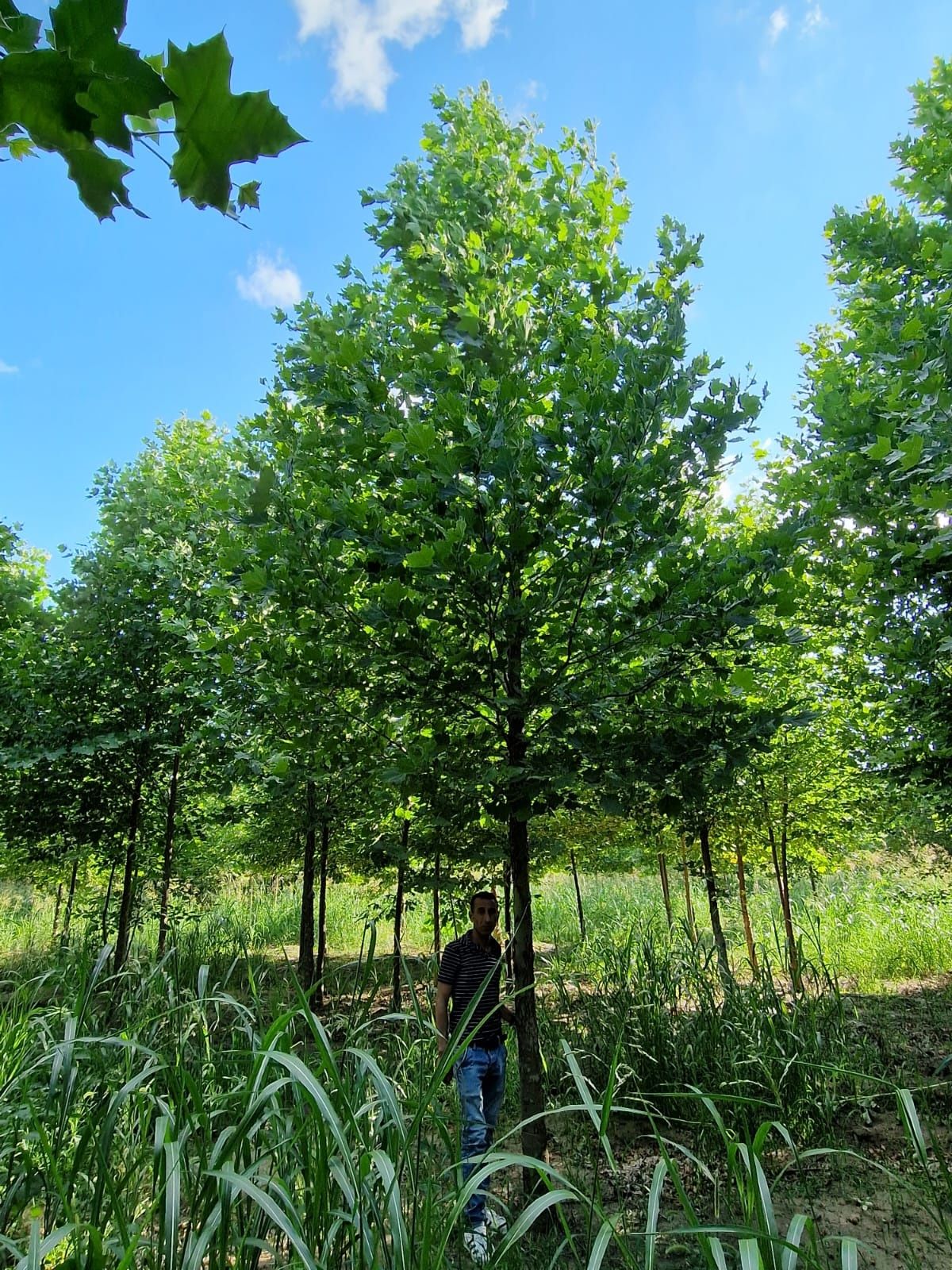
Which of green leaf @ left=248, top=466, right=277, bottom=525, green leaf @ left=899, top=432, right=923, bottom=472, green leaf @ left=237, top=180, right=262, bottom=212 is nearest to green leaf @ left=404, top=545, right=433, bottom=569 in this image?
green leaf @ left=248, top=466, right=277, bottom=525

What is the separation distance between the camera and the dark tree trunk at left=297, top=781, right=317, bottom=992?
22.4ft

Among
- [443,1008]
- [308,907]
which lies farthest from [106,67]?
[308,907]

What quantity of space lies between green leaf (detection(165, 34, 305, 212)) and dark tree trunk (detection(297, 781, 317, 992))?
243 inches

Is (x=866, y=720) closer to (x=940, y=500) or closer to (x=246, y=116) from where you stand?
(x=940, y=500)

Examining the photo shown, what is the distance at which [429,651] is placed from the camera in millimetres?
3033

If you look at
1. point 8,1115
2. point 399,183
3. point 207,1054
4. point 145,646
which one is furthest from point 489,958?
point 145,646

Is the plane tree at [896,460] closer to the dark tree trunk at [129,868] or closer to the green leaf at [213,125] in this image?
the green leaf at [213,125]

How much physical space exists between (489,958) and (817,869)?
724 cm

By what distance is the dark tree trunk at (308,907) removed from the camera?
683 centimetres

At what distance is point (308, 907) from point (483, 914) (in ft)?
13.8

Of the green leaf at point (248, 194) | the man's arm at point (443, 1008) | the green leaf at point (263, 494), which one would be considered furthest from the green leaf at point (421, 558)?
the man's arm at point (443, 1008)

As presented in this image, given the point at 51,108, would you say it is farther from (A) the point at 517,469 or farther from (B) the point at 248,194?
(A) the point at 517,469

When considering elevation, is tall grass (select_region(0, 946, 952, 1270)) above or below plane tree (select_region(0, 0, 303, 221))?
below

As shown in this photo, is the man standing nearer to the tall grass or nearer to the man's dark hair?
the man's dark hair
